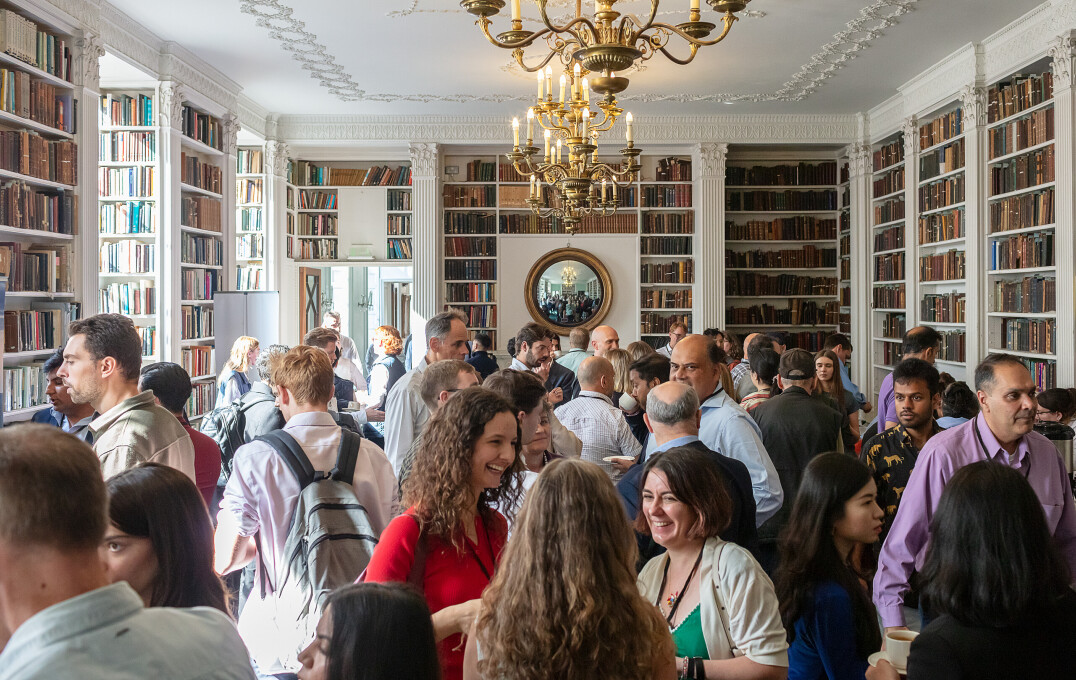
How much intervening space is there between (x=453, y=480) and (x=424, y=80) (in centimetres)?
815

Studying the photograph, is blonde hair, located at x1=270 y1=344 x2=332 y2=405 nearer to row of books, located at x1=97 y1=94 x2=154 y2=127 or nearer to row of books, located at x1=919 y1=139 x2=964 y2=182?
row of books, located at x1=97 y1=94 x2=154 y2=127

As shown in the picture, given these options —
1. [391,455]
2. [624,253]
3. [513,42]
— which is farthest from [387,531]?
[624,253]

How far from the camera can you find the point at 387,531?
2.15 m

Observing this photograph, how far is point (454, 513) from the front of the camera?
217cm

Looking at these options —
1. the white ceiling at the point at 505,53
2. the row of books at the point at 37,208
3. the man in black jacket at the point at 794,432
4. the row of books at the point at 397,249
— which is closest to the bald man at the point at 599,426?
the man in black jacket at the point at 794,432

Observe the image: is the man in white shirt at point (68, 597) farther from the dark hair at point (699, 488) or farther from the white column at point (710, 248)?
the white column at point (710, 248)

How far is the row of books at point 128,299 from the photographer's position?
8.35 metres

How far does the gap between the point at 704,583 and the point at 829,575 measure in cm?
43

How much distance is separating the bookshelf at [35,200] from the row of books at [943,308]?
8.07m

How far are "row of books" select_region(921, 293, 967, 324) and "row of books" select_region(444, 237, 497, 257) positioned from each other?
17.5 feet

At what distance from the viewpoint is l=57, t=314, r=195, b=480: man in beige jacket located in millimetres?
2793

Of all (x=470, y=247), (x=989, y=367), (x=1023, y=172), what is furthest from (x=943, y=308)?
(x=989, y=367)

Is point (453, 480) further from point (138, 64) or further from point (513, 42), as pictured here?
point (138, 64)

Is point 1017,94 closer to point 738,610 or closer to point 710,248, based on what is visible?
point 710,248
